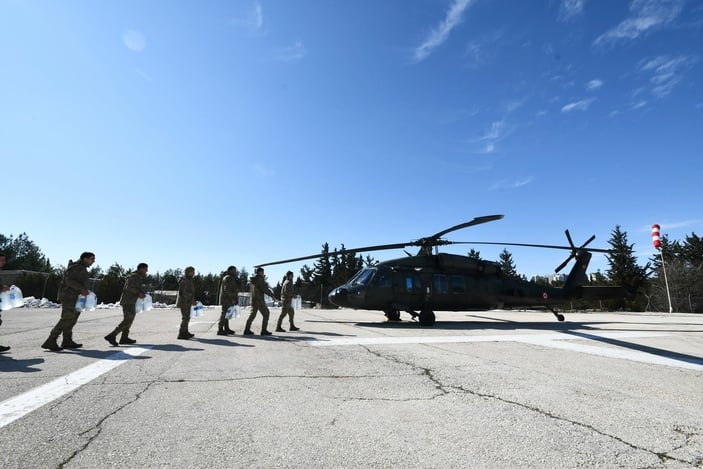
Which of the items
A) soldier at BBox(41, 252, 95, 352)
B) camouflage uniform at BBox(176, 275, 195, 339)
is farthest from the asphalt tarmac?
camouflage uniform at BBox(176, 275, 195, 339)

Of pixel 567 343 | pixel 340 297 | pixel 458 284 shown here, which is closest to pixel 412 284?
pixel 458 284

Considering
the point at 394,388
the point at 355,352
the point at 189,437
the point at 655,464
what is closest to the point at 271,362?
the point at 355,352

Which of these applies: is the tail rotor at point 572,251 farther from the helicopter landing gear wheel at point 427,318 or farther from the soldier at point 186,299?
the soldier at point 186,299

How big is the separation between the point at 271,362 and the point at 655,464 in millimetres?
4416

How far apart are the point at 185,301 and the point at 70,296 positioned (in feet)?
7.62

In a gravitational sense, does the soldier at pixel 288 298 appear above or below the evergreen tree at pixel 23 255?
below

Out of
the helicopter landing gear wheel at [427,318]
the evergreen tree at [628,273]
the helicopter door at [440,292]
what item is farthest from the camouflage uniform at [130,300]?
the evergreen tree at [628,273]

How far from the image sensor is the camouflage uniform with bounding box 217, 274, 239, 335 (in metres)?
9.14

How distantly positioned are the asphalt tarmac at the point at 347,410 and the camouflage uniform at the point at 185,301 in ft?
7.25

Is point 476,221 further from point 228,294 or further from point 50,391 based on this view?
point 50,391

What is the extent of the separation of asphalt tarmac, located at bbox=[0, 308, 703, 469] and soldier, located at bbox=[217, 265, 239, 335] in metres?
3.25

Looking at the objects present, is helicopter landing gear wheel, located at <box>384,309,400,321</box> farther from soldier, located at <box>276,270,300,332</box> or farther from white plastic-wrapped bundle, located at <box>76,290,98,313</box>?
white plastic-wrapped bundle, located at <box>76,290,98,313</box>

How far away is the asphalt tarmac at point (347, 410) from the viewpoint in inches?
84.6

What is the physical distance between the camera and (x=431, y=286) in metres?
12.7
